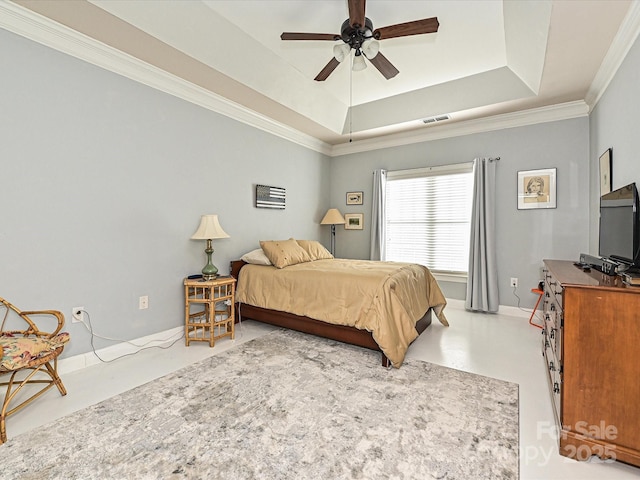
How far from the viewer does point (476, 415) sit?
1867 mm

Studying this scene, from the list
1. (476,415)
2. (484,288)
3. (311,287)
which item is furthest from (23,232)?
(484,288)

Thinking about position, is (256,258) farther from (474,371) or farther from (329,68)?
(474,371)

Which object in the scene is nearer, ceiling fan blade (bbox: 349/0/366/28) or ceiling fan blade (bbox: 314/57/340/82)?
ceiling fan blade (bbox: 349/0/366/28)

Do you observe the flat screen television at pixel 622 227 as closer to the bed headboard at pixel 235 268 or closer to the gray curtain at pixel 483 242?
the gray curtain at pixel 483 242

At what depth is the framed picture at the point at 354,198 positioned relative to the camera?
5.30 m

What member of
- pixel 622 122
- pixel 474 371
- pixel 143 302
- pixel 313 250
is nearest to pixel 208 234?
pixel 143 302

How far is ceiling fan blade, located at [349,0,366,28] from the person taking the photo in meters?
2.06

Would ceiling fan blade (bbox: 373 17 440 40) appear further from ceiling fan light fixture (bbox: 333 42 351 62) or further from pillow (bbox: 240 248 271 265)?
pillow (bbox: 240 248 271 265)

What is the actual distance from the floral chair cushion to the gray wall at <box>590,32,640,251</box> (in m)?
3.99

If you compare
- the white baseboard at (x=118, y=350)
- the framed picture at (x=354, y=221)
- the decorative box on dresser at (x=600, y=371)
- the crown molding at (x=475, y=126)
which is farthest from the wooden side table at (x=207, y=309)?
the crown molding at (x=475, y=126)

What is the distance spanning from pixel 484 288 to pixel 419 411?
273cm

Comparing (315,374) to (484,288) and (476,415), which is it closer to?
(476,415)

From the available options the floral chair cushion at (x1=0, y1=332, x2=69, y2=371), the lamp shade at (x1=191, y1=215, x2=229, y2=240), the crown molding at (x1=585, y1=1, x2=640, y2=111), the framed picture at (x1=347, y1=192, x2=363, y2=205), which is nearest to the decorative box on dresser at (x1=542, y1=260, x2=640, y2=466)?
the crown molding at (x1=585, y1=1, x2=640, y2=111)

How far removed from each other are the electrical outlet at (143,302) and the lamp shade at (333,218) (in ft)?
9.78
